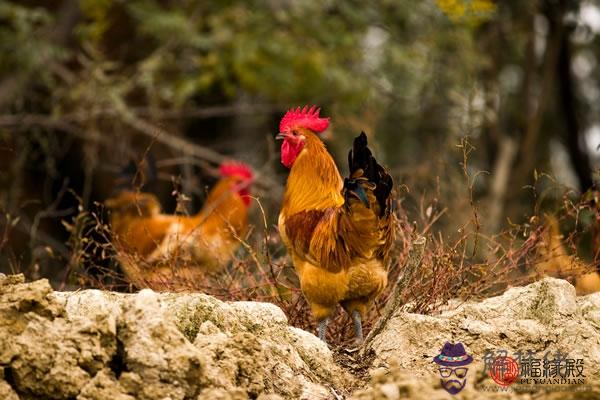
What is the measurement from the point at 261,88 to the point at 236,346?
299 inches

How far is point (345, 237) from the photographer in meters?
5.04

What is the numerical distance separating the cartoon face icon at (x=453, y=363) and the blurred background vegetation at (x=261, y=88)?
13.8 ft

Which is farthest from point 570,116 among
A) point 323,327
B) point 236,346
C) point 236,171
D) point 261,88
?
point 236,346

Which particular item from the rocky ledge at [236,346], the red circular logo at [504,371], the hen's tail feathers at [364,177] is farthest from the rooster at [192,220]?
the red circular logo at [504,371]

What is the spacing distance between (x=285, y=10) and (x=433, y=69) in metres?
2.21

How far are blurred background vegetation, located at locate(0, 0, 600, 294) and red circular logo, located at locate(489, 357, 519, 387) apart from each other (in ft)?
14.1

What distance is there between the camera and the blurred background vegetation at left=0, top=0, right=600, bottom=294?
387 inches

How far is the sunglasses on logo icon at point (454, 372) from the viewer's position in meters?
3.97

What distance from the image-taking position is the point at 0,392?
3.28 metres

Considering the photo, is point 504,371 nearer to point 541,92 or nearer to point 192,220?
point 192,220

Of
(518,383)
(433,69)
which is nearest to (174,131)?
(433,69)

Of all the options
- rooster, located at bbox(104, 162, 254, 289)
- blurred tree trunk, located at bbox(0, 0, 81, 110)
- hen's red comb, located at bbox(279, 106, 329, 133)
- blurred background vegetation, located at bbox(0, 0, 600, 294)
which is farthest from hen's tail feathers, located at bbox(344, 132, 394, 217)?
blurred tree trunk, located at bbox(0, 0, 81, 110)

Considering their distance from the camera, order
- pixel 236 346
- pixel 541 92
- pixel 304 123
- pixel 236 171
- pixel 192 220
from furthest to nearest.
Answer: pixel 541 92 < pixel 236 171 < pixel 192 220 < pixel 304 123 < pixel 236 346

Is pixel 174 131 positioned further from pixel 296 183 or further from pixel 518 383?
pixel 518 383
